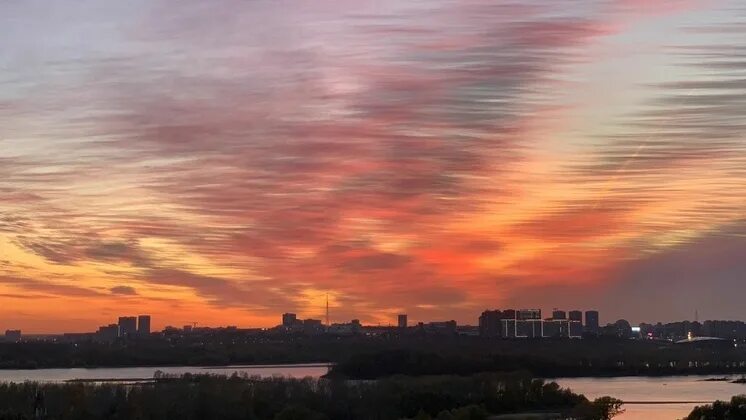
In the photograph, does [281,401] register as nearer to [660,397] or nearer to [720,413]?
[720,413]

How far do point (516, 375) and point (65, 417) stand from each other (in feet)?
159

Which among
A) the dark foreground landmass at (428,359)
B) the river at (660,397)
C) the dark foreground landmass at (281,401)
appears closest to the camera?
the dark foreground landmass at (281,401)

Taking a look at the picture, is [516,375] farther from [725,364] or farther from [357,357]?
[725,364]

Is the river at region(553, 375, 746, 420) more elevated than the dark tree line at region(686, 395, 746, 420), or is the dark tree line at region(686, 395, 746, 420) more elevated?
the dark tree line at region(686, 395, 746, 420)

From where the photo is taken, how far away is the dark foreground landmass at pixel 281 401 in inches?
2689

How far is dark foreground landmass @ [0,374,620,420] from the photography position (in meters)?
68.3

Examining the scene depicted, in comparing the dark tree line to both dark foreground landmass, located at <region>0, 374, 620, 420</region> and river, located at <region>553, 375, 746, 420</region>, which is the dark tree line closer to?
dark foreground landmass, located at <region>0, 374, 620, 420</region>

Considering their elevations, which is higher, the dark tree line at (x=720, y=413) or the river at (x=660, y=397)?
the dark tree line at (x=720, y=413)

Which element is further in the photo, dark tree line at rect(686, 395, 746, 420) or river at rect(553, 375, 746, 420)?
river at rect(553, 375, 746, 420)

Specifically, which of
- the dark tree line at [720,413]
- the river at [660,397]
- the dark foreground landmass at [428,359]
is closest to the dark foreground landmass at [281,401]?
the river at [660,397]

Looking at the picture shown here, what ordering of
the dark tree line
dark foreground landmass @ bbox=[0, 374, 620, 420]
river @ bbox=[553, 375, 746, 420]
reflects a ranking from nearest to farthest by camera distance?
the dark tree line < dark foreground landmass @ bbox=[0, 374, 620, 420] < river @ bbox=[553, 375, 746, 420]

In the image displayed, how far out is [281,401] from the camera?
77.6 meters

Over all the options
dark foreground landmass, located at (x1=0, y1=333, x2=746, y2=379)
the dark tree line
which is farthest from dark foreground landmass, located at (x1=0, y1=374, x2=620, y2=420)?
dark foreground landmass, located at (x1=0, y1=333, x2=746, y2=379)

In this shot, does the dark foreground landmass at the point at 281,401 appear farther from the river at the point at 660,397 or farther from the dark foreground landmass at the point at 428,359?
the dark foreground landmass at the point at 428,359
